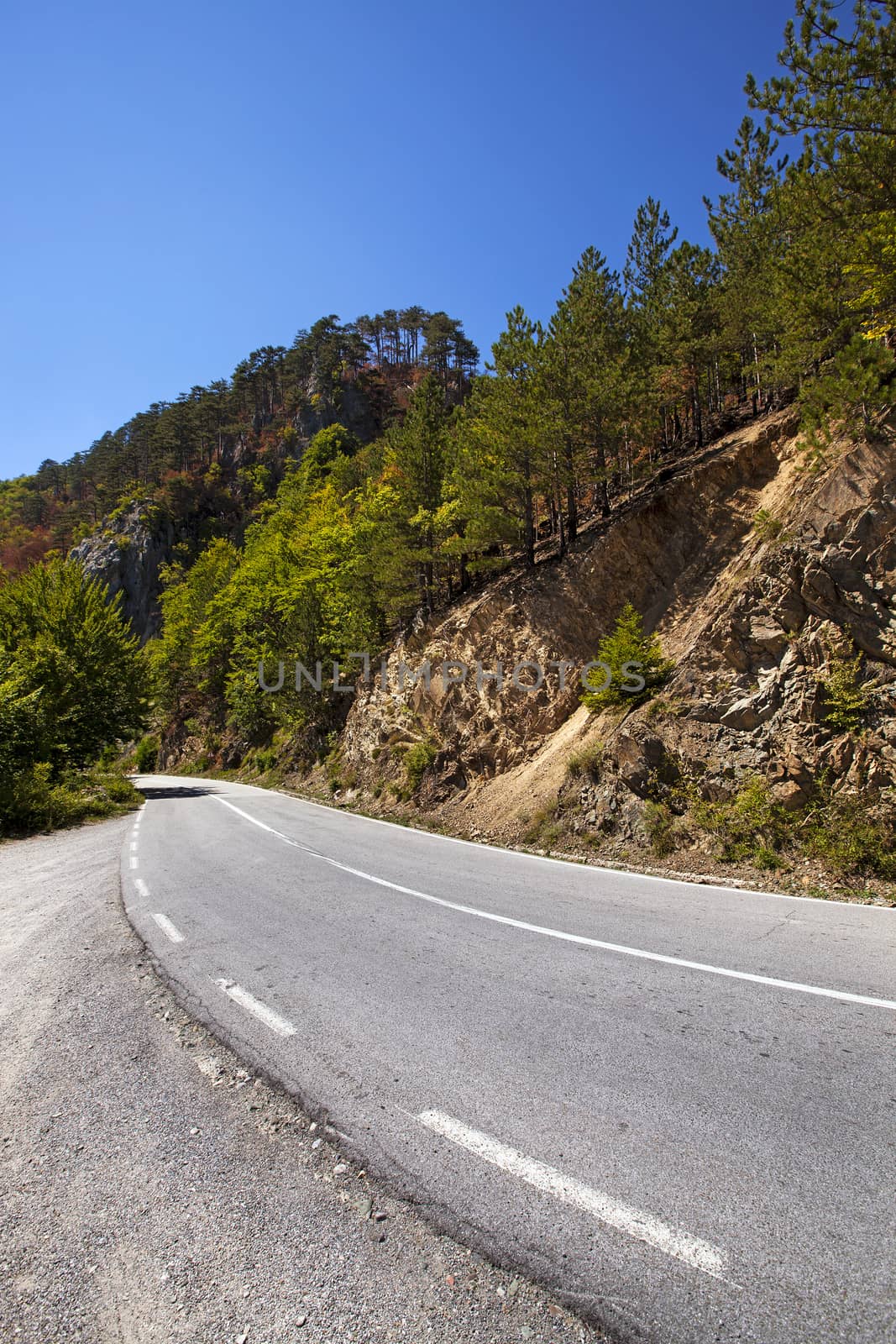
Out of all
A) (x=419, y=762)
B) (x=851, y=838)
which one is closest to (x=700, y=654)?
(x=851, y=838)

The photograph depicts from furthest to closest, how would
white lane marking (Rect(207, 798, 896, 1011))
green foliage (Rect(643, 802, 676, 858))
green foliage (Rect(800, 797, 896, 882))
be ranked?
green foliage (Rect(643, 802, 676, 858))
green foliage (Rect(800, 797, 896, 882))
white lane marking (Rect(207, 798, 896, 1011))

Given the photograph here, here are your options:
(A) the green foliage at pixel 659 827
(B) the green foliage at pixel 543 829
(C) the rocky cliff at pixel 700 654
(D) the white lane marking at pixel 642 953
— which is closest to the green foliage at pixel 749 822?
(C) the rocky cliff at pixel 700 654

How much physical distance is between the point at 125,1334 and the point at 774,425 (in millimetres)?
19481

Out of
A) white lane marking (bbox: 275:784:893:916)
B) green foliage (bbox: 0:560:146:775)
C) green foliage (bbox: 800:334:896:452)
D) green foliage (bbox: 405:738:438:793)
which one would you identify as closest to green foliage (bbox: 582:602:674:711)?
white lane marking (bbox: 275:784:893:916)

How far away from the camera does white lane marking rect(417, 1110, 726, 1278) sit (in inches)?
85.4

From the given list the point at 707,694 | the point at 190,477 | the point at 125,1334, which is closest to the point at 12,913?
the point at 125,1334

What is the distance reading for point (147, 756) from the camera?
54.6 metres

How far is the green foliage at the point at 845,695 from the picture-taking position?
927 cm

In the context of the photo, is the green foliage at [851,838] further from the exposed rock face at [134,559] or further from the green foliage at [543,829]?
the exposed rock face at [134,559]

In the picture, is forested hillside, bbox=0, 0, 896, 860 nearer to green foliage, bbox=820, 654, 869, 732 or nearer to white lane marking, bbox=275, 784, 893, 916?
green foliage, bbox=820, 654, 869, 732

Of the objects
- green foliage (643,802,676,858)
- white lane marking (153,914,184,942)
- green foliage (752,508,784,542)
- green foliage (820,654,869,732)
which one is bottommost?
green foliage (643,802,676,858)

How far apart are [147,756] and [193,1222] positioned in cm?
5808

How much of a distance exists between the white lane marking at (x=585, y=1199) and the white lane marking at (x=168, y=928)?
4.15 m

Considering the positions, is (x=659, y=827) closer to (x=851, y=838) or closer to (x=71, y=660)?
(x=851, y=838)
